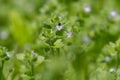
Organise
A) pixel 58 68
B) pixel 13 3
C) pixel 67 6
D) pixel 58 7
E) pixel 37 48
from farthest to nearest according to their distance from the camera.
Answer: pixel 13 3 < pixel 67 6 < pixel 58 7 < pixel 37 48 < pixel 58 68

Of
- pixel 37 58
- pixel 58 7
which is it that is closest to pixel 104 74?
pixel 37 58

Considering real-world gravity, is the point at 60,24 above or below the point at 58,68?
above

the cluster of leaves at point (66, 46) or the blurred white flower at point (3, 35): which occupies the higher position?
the blurred white flower at point (3, 35)

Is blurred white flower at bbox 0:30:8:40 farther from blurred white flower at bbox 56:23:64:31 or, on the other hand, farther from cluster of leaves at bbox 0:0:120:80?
blurred white flower at bbox 56:23:64:31

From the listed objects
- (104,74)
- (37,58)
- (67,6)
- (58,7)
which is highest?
(67,6)

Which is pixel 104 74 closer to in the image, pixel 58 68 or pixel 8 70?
pixel 58 68

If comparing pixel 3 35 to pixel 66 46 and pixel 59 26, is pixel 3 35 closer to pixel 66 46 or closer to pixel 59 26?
pixel 66 46

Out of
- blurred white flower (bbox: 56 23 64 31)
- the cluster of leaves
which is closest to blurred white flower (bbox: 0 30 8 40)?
the cluster of leaves

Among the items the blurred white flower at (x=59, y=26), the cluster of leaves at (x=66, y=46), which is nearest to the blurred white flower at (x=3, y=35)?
the cluster of leaves at (x=66, y=46)

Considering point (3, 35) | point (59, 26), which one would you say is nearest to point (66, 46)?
point (59, 26)

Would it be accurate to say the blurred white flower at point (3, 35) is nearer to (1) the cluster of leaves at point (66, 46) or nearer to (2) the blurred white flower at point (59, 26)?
(1) the cluster of leaves at point (66, 46)
